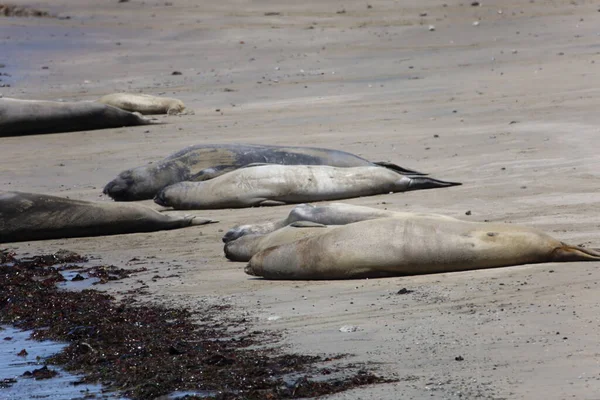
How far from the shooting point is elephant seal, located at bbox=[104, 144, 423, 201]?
29.2 ft

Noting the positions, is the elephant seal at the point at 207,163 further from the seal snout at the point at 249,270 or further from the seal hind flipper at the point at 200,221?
the seal snout at the point at 249,270

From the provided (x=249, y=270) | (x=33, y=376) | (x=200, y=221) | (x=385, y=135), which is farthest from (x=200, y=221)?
(x=385, y=135)

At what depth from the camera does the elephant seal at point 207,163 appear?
8.91 metres

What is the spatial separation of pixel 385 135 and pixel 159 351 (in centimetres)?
611

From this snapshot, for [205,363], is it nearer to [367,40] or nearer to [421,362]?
[421,362]

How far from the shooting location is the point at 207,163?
9.30 meters

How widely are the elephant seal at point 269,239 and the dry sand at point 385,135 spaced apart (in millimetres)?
119

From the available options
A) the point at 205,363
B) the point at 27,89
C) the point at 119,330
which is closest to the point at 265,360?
the point at 205,363

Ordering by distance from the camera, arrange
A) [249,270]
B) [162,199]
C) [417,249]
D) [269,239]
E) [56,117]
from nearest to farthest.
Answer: [417,249]
[249,270]
[269,239]
[162,199]
[56,117]

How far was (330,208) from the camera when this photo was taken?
6.92 metres

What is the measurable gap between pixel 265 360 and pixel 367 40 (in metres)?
14.4

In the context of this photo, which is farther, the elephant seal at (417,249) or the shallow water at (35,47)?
the shallow water at (35,47)

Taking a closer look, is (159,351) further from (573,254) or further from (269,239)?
(573,254)

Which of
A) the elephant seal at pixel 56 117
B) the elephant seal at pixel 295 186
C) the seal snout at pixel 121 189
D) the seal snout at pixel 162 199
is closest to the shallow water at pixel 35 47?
the elephant seal at pixel 56 117
